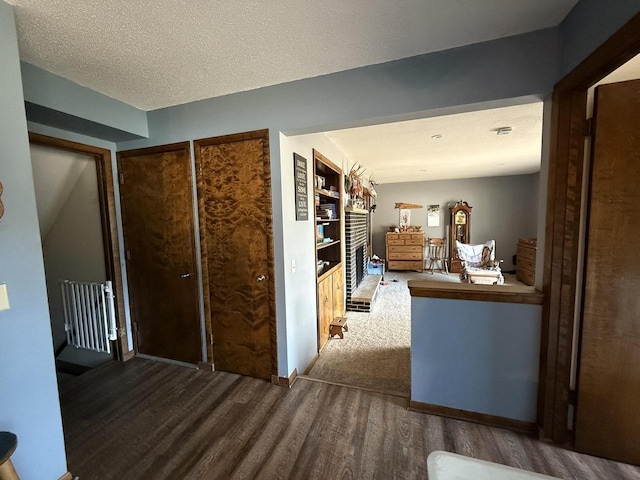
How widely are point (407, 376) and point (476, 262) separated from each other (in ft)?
13.9

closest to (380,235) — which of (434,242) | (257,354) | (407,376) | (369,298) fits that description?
(434,242)

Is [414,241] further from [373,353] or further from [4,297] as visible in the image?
[4,297]

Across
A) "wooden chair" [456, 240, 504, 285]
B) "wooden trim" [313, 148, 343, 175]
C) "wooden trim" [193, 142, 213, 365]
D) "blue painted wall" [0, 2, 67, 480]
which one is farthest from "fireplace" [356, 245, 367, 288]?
"blue painted wall" [0, 2, 67, 480]

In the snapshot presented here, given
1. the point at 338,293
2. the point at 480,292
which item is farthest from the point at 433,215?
the point at 480,292

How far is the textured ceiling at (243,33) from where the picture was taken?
47.8 inches

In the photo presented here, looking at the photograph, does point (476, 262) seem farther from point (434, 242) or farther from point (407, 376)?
point (407, 376)

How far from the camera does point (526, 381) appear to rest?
1604 millimetres

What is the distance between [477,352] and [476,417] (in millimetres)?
424

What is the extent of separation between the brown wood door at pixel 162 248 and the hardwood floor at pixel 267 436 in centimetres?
45

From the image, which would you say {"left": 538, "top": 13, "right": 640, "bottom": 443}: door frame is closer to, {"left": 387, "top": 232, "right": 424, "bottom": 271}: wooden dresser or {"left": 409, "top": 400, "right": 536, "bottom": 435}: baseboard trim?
{"left": 409, "top": 400, "right": 536, "bottom": 435}: baseboard trim

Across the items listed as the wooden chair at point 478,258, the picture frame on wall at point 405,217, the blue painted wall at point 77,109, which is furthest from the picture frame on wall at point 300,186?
the picture frame on wall at point 405,217

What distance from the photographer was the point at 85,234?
8.68 feet

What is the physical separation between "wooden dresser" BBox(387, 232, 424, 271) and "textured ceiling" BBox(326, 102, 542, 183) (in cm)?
190

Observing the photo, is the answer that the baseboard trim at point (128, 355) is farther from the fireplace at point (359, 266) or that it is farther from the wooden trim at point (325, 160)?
the fireplace at point (359, 266)
